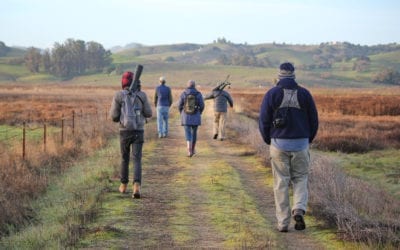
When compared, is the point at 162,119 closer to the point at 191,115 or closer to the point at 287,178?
the point at 191,115

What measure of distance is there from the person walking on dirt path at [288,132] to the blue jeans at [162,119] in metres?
12.1

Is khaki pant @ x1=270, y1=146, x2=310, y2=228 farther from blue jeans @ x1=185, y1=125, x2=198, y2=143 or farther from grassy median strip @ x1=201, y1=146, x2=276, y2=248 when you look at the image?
blue jeans @ x1=185, y1=125, x2=198, y2=143

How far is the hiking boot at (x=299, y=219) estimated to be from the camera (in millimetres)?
8219

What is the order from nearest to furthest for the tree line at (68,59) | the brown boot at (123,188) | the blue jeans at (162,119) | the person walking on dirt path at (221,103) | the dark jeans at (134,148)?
the dark jeans at (134,148) → the brown boot at (123,188) → the person walking on dirt path at (221,103) → the blue jeans at (162,119) → the tree line at (68,59)

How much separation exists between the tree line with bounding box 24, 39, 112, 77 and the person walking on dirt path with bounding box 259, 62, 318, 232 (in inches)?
6397

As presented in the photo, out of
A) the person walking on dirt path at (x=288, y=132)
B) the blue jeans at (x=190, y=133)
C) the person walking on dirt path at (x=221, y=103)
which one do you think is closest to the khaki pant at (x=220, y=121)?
the person walking on dirt path at (x=221, y=103)

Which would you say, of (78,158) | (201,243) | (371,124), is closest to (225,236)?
(201,243)

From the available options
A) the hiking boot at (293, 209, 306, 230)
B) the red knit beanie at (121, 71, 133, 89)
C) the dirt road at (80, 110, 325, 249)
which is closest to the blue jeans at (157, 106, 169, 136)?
the dirt road at (80, 110, 325, 249)

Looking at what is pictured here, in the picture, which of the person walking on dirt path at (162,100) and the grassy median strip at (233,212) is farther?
the person walking on dirt path at (162,100)

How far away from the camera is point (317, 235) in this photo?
809cm

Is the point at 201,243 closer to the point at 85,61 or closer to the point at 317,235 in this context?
the point at 317,235

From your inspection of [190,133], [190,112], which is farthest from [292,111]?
[190,133]

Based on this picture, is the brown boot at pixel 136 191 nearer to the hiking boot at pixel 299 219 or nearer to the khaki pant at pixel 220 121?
the hiking boot at pixel 299 219

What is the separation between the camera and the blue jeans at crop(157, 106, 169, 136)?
799 inches
